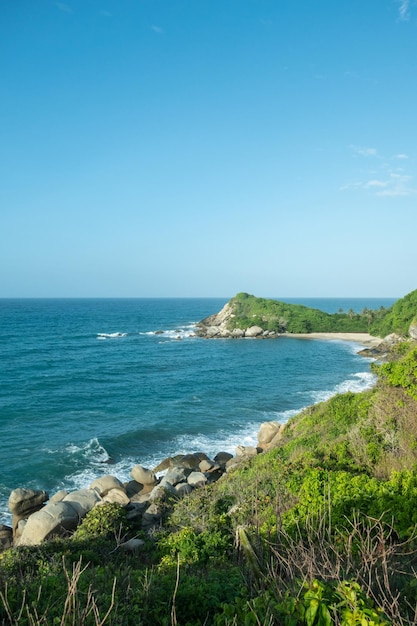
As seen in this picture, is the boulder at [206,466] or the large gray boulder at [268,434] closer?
the boulder at [206,466]

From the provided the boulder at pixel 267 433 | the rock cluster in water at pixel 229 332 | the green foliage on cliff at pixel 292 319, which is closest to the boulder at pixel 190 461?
the boulder at pixel 267 433

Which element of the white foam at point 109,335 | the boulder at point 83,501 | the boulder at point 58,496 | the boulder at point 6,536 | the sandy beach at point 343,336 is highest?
the sandy beach at point 343,336

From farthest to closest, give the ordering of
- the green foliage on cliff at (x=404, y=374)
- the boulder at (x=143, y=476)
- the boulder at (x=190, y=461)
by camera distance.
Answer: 1. the boulder at (x=190, y=461)
2. the boulder at (x=143, y=476)
3. the green foliage on cliff at (x=404, y=374)

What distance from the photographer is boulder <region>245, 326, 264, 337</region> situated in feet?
280

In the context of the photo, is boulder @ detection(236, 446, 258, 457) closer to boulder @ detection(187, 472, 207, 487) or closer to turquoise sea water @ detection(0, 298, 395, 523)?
turquoise sea water @ detection(0, 298, 395, 523)

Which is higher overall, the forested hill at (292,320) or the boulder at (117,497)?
the forested hill at (292,320)

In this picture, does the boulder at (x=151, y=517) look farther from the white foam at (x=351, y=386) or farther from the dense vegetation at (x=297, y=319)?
the dense vegetation at (x=297, y=319)

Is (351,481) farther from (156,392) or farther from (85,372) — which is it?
(85,372)

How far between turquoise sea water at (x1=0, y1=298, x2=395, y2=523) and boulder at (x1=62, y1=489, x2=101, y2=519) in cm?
417

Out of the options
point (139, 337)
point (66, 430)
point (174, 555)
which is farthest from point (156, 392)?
point (139, 337)

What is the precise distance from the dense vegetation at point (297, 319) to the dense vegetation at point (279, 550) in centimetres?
6932

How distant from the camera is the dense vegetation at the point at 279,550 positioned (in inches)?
207

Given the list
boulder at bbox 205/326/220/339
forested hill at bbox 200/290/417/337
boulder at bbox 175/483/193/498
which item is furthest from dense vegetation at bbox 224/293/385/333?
boulder at bbox 175/483/193/498

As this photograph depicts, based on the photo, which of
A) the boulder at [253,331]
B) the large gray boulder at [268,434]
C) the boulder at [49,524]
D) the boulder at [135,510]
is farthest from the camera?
the boulder at [253,331]
